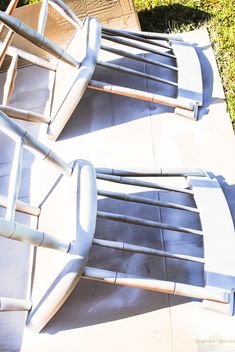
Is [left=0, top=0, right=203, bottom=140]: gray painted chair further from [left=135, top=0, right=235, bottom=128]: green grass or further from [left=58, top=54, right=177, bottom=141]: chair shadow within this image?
[left=135, top=0, right=235, bottom=128]: green grass

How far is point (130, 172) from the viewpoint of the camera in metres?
2.72

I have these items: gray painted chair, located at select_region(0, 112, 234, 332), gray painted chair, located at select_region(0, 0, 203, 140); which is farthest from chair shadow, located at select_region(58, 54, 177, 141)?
gray painted chair, located at select_region(0, 112, 234, 332)

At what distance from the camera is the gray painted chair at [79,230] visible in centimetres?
205

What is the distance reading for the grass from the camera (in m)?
3.44

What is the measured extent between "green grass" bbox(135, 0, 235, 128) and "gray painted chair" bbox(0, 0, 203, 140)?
238 millimetres

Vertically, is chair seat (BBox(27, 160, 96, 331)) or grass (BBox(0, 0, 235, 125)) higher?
grass (BBox(0, 0, 235, 125))

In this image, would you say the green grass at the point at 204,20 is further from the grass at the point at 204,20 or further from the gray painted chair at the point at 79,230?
the gray painted chair at the point at 79,230

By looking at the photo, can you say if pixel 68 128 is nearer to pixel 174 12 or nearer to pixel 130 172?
pixel 130 172

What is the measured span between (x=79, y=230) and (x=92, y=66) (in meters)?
1.35

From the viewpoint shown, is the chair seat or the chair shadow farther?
the chair shadow

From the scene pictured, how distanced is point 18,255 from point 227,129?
1657 mm

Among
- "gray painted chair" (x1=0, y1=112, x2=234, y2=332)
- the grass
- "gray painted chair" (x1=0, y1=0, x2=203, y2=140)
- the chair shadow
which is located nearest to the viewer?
"gray painted chair" (x1=0, y1=112, x2=234, y2=332)

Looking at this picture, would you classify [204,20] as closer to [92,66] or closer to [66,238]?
[92,66]

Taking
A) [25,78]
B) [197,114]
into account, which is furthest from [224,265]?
[25,78]
